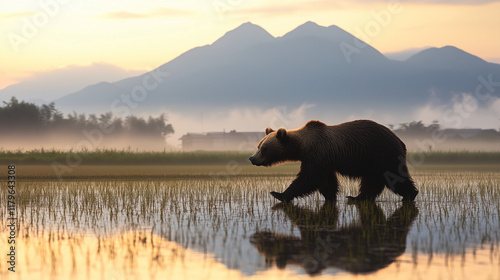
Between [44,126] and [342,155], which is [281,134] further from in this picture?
[44,126]

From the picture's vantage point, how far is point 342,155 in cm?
1698

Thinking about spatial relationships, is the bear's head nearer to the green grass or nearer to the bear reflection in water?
the bear reflection in water

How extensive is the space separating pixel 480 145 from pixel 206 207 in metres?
119

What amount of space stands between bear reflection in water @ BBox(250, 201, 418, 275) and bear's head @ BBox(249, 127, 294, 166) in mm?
3074

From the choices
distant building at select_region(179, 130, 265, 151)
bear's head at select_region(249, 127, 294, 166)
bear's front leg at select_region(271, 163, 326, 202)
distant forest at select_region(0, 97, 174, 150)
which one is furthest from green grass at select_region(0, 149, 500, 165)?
distant building at select_region(179, 130, 265, 151)

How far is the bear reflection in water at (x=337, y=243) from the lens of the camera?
28.5 ft

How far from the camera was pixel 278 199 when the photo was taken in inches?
684

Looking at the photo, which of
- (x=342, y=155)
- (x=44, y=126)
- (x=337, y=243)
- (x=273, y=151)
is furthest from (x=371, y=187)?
(x=44, y=126)

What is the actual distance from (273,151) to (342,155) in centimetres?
180

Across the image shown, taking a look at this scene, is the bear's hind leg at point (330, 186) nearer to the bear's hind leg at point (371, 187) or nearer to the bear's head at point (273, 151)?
the bear's hind leg at point (371, 187)

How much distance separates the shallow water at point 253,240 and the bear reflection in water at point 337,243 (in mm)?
16

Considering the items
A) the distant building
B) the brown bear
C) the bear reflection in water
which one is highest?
the distant building

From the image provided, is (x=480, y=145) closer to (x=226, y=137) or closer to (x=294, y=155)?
(x=226, y=137)

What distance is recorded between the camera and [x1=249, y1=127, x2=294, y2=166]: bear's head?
56.2ft
